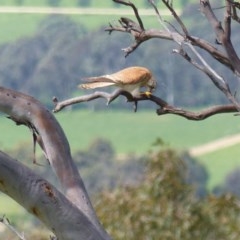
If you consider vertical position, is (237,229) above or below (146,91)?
below

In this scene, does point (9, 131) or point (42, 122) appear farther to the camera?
point (9, 131)

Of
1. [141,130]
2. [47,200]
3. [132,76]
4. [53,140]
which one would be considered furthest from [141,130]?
[47,200]

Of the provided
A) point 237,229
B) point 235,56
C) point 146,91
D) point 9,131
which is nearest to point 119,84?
point 146,91

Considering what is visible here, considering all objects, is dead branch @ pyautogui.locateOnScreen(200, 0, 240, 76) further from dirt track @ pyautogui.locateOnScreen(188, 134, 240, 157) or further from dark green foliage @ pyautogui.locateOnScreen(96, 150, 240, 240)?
dirt track @ pyautogui.locateOnScreen(188, 134, 240, 157)

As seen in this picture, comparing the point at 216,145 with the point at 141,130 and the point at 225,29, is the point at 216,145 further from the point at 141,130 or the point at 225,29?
the point at 225,29

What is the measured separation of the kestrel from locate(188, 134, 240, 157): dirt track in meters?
25.0

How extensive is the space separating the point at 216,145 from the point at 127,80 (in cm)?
2762

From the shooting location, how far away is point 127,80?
3.49 metres

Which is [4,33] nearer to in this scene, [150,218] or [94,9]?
[94,9]

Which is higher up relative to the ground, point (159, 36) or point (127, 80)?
point (159, 36)

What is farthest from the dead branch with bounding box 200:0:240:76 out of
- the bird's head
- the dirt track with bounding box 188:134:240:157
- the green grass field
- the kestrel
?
the dirt track with bounding box 188:134:240:157

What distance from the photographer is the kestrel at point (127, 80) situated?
3459 millimetres

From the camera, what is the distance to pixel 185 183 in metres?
7.71

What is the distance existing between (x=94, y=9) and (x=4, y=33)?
116 inches
